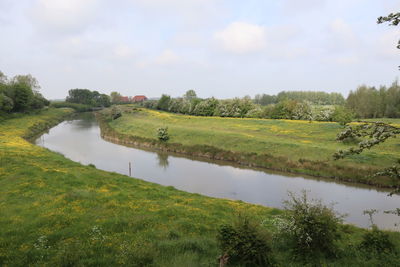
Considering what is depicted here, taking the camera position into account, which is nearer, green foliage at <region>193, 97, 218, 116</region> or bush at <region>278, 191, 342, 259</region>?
bush at <region>278, 191, 342, 259</region>

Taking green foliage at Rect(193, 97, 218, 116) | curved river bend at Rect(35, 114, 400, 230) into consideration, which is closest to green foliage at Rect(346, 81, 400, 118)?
green foliage at Rect(193, 97, 218, 116)

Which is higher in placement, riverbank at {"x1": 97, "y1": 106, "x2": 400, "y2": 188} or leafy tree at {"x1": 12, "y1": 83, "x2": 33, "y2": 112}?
leafy tree at {"x1": 12, "y1": 83, "x2": 33, "y2": 112}

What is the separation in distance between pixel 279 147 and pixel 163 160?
18.1 meters

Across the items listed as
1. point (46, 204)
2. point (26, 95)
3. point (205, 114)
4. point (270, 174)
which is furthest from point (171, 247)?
point (26, 95)

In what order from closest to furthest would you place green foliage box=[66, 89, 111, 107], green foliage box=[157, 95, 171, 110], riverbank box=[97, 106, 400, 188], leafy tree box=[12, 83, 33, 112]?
riverbank box=[97, 106, 400, 188] < leafy tree box=[12, 83, 33, 112] < green foliage box=[157, 95, 171, 110] < green foliage box=[66, 89, 111, 107]

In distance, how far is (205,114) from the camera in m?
92.8

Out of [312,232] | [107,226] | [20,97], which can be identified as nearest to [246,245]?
[312,232]

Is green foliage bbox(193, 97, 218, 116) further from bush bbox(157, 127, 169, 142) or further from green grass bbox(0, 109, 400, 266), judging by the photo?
green grass bbox(0, 109, 400, 266)

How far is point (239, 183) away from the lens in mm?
27641

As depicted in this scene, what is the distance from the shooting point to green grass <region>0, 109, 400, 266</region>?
26.5 ft

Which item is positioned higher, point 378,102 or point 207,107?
point 378,102

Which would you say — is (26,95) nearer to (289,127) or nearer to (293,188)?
(289,127)

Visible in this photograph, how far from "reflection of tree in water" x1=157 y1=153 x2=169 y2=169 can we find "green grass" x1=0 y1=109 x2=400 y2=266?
16786 millimetres

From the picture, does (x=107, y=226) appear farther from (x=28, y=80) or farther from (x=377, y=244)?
(x=28, y=80)
